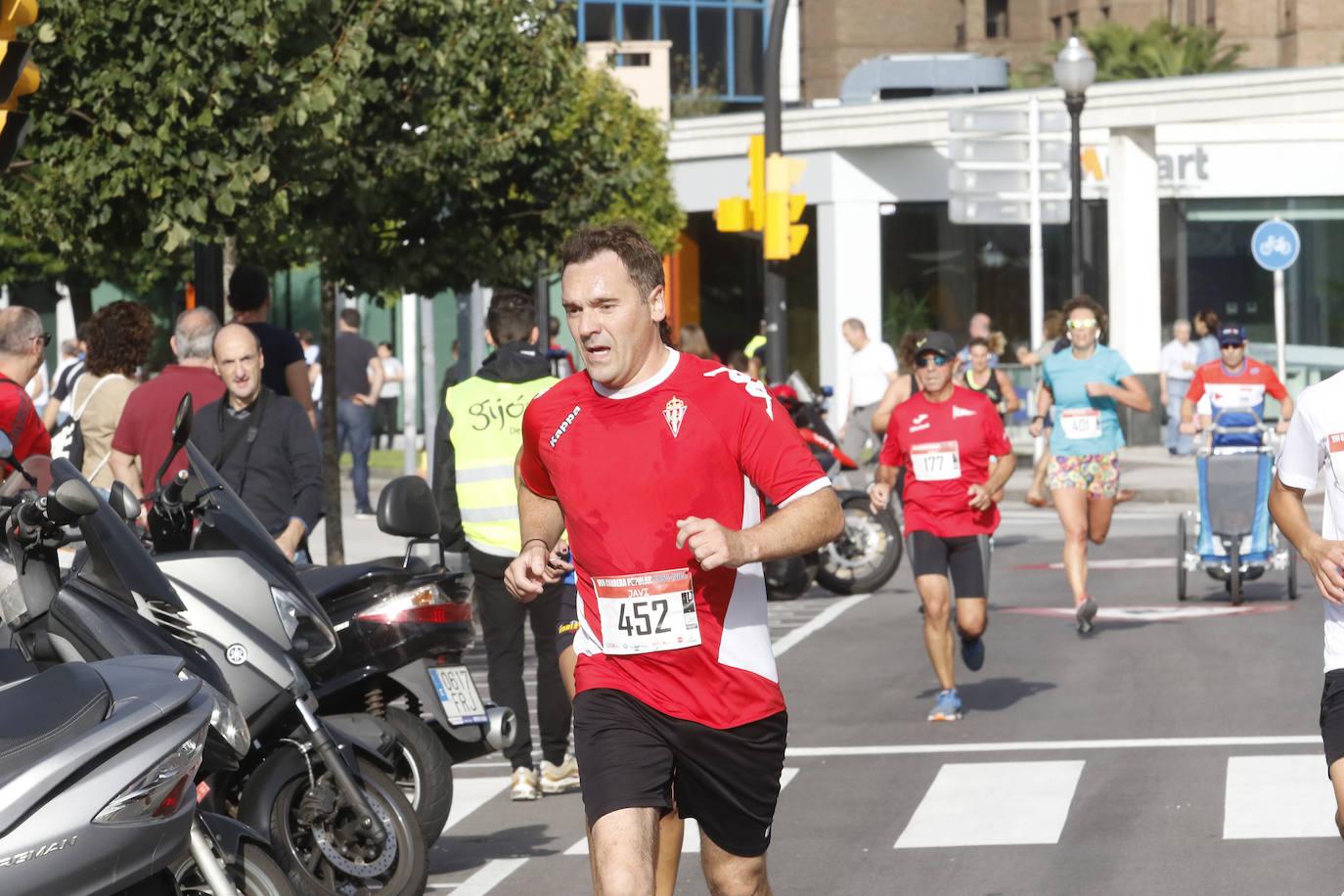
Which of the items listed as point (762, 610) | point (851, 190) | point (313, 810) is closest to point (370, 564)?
point (313, 810)

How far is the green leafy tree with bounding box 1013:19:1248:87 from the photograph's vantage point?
185 ft

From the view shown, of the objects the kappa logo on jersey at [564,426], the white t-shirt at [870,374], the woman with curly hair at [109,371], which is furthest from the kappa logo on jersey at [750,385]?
the white t-shirt at [870,374]

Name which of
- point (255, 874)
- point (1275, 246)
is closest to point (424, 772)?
point (255, 874)

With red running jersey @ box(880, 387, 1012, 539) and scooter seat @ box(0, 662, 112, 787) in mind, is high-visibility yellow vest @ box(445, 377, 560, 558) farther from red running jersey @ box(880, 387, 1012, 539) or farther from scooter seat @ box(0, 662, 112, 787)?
scooter seat @ box(0, 662, 112, 787)

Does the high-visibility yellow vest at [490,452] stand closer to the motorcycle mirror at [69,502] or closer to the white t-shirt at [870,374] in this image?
the motorcycle mirror at [69,502]

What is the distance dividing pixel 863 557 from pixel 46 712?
41.7 feet

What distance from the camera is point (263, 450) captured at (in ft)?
27.9

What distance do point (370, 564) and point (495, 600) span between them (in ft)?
4.81

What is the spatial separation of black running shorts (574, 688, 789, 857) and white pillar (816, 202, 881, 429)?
3031 cm

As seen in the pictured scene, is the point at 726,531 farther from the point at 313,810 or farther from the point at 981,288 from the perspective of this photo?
the point at 981,288

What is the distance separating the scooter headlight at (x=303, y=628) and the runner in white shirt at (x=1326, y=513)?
2652 millimetres

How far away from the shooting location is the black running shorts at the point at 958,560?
1042 cm

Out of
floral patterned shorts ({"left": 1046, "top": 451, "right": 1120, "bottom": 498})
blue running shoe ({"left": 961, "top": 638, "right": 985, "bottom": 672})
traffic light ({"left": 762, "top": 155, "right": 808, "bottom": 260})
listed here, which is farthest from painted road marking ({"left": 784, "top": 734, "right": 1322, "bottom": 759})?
traffic light ({"left": 762, "top": 155, "right": 808, "bottom": 260})

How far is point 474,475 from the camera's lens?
853 cm
